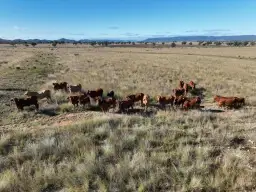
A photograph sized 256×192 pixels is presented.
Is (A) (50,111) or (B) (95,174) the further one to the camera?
(A) (50,111)

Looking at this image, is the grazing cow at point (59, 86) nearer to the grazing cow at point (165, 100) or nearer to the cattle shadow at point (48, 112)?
the cattle shadow at point (48, 112)

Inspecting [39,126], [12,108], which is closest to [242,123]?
[39,126]

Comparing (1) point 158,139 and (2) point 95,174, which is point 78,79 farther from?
(2) point 95,174

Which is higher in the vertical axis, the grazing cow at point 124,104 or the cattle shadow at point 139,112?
the grazing cow at point 124,104

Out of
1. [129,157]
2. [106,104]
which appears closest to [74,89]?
[106,104]

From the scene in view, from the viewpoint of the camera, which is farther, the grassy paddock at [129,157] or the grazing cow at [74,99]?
the grazing cow at [74,99]

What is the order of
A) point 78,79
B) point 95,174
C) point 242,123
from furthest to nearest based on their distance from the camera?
point 78,79 → point 242,123 → point 95,174

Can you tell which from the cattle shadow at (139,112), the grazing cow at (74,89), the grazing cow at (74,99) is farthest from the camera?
the grazing cow at (74,89)

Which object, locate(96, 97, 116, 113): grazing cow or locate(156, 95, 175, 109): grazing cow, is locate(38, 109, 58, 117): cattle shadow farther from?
locate(156, 95, 175, 109): grazing cow

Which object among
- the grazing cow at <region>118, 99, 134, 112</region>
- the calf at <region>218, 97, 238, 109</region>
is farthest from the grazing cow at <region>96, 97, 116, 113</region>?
the calf at <region>218, 97, 238, 109</region>

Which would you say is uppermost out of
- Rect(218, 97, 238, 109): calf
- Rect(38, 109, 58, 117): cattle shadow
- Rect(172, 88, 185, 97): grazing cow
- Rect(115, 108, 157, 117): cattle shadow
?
Rect(218, 97, 238, 109): calf

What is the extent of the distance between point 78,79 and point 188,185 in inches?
804

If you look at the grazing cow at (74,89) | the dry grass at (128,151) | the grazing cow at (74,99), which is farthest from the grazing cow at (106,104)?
the grazing cow at (74,89)

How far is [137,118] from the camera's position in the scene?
1282 cm
